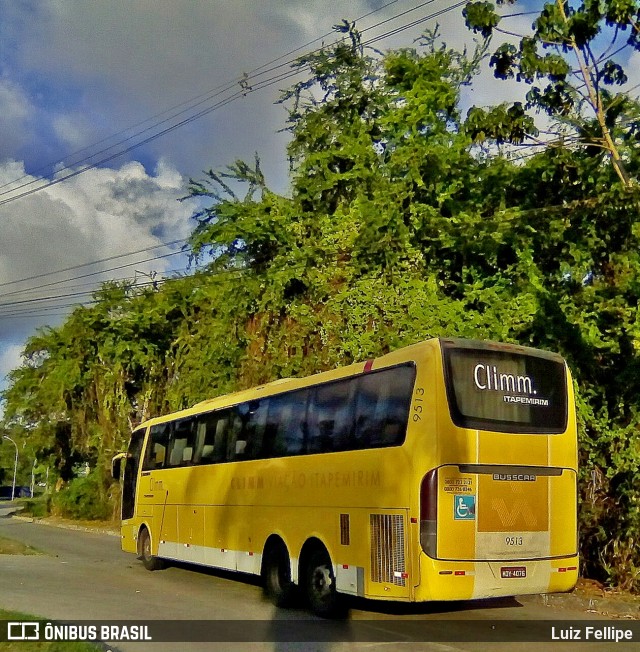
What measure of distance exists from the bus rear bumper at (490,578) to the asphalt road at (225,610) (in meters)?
0.58

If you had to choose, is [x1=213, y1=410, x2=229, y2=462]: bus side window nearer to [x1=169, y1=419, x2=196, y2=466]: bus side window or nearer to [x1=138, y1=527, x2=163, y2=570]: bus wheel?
[x1=169, y1=419, x2=196, y2=466]: bus side window

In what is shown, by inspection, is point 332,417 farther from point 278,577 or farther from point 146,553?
point 146,553

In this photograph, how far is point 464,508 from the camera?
10.4 meters

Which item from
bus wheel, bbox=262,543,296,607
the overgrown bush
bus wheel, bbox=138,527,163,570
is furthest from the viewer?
the overgrown bush

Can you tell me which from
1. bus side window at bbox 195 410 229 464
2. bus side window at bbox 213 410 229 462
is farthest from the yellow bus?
bus side window at bbox 195 410 229 464

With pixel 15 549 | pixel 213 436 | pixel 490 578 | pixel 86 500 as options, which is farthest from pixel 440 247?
pixel 86 500

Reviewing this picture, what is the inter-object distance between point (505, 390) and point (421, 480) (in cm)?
175

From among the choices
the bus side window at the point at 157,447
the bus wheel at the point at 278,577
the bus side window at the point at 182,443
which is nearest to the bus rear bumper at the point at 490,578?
the bus wheel at the point at 278,577

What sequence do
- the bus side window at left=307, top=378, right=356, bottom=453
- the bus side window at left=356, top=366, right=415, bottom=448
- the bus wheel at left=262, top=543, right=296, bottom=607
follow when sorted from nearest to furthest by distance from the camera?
the bus side window at left=356, top=366, right=415, bottom=448, the bus side window at left=307, top=378, right=356, bottom=453, the bus wheel at left=262, top=543, right=296, bottom=607

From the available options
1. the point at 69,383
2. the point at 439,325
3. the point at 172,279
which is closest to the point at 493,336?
the point at 439,325

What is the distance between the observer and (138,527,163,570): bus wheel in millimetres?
18938

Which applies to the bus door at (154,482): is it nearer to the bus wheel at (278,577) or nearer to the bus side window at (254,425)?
the bus side window at (254,425)

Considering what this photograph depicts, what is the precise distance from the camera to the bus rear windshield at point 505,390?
10758 mm

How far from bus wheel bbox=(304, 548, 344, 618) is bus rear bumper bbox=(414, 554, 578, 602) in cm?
200
